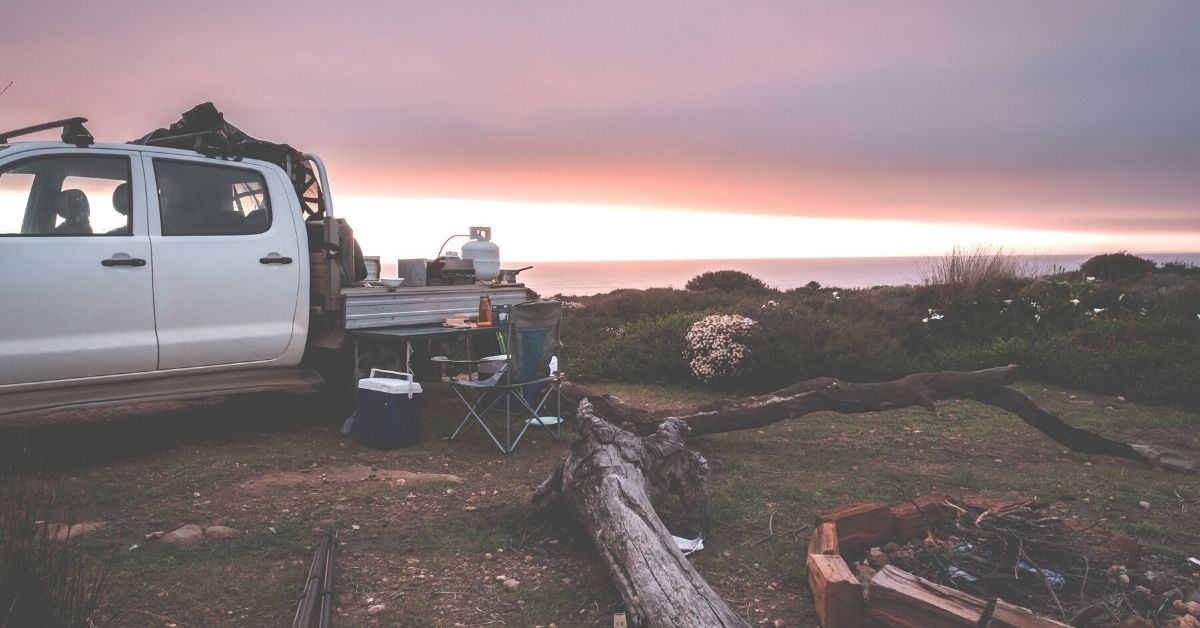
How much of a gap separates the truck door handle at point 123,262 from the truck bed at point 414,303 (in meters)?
1.38

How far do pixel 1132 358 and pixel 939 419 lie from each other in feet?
9.20

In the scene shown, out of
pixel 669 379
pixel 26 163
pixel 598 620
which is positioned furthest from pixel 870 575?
pixel 669 379

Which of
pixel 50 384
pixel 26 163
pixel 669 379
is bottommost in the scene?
pixel 669 379

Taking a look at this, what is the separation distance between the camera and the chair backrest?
5.50 m

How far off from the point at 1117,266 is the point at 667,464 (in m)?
18.1

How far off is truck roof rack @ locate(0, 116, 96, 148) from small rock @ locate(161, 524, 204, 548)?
2654 mm

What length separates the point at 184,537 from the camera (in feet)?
12.1

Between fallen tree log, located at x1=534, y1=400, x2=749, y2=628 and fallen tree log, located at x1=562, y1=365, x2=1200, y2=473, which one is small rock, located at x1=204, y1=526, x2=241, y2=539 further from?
fallen tree log, located at x1=562, y1=365, x2=1200, y2=473

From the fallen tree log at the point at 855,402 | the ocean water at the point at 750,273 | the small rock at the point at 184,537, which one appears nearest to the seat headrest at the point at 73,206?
the small rock at the point at 184,537

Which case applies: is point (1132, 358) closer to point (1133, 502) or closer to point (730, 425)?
point (1133, 502)

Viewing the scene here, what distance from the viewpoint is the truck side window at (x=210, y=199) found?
5.16 m

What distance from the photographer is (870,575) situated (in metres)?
3.24

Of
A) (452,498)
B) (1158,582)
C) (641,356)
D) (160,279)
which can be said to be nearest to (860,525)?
(1158,582)

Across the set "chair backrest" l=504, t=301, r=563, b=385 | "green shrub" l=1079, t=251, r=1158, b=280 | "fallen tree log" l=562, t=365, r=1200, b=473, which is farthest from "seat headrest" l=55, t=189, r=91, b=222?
"green shrub" l=1079, t=251, r=1158, b=280
